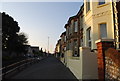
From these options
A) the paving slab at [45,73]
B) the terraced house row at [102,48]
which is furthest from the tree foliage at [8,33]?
the terraced house row at [102,48]

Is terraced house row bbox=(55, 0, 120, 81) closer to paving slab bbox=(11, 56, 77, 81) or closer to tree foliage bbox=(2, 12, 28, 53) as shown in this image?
paving slab bbox=(11, 56, 77, 81)

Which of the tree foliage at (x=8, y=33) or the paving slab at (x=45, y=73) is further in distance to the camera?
the tree foliage at (x=8, y=33)

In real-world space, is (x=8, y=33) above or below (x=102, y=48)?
above

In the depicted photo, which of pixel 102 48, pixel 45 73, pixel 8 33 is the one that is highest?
pixel 8 33

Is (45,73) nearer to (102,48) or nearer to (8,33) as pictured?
(102,48)

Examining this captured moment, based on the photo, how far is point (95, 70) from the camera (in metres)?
8.09

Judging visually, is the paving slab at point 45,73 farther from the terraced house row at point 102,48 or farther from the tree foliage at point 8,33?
the tree foliage at point 8,33

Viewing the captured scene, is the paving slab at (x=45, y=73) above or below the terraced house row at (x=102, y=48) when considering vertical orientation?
below

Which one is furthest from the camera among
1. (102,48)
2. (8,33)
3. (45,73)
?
(8,33)

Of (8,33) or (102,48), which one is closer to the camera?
(102,48)

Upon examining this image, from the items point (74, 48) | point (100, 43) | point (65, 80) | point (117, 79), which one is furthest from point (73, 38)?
point (117, 79)

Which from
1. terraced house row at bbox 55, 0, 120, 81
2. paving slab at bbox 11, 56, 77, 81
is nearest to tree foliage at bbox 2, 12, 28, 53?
paving slab at bbox 11, 56, 77, 81

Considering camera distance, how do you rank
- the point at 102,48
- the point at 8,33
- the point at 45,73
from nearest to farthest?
the point at 102,48 < the point at 45,73 < the point at 8,33

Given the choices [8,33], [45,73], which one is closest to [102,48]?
[45,73]
